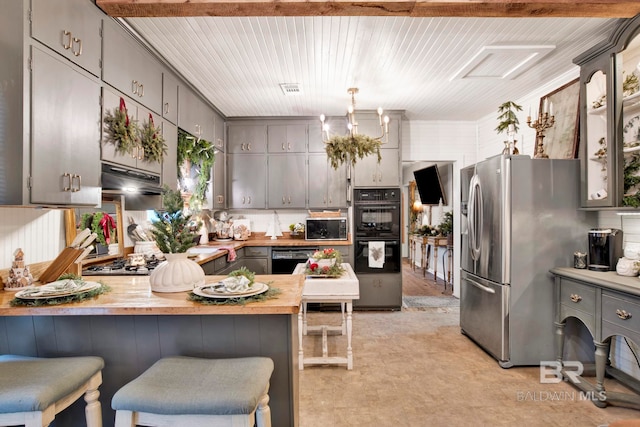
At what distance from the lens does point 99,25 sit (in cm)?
226

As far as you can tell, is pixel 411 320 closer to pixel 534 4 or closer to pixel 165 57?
pixel 534 4

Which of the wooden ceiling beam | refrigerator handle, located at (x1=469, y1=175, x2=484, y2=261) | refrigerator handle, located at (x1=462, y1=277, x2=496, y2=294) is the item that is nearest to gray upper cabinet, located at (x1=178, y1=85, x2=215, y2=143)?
the wooden ceiling beam

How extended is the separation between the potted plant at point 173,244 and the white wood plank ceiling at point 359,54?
1.59 m

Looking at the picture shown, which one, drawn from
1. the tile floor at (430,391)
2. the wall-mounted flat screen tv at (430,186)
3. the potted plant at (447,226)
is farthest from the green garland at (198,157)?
the wall-mounted flat screen tv at (430,186)

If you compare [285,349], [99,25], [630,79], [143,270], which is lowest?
[285,349]

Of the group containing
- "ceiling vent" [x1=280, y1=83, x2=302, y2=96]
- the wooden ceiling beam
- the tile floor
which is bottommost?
the tile floor

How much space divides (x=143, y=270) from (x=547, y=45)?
377cm

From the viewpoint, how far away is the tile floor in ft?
7.61

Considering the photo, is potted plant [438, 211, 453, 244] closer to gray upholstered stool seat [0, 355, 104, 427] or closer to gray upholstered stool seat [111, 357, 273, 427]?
gray upholstered stool seat [111, 357, 273, 427]

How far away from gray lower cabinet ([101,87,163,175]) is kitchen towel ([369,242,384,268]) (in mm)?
2895

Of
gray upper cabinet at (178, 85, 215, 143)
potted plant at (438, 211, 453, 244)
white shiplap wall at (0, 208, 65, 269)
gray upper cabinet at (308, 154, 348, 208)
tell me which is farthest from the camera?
potted plant at (438, 211, 453, 244)

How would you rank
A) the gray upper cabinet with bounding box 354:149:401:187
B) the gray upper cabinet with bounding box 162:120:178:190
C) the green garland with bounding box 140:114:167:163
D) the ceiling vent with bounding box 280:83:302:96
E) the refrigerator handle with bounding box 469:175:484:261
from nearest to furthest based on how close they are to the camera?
the green garland with bounding box 140:114:167:163
the gray upper cabinet with bounding box 162:120:178:190
the refrigerator handle with bounding box 469:175:484:261
the ceiling vent with bounding box 280:83:302:96
the gray upper cabinet with bounding box 354:149:401:187

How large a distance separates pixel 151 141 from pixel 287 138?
8.41 ft

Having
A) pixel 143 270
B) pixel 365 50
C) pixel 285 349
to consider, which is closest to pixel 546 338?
pixel 285 349
